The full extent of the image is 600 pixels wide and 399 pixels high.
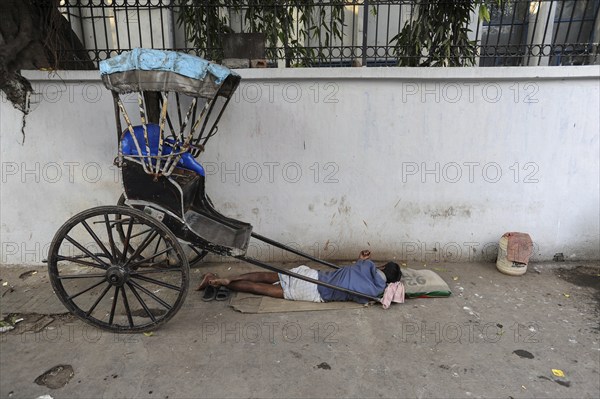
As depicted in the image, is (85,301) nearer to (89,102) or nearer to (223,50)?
(89,102)

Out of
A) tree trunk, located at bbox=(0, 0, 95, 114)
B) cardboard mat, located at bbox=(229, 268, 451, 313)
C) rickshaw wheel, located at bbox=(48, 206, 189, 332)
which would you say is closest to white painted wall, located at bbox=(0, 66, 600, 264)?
tree trunk, located at bbox=(0, 0, 95, 114)

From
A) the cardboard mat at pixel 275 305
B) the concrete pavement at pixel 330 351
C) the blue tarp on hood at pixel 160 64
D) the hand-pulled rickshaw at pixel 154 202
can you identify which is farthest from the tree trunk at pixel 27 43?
the cardboard mat at pixel 275 305

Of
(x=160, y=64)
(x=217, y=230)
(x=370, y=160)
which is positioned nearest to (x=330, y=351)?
(x=217, y=230)

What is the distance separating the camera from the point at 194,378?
2.40 meters

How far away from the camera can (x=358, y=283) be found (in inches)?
126

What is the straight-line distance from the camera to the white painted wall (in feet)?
11.9

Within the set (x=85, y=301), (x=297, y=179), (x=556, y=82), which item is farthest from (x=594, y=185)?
(x=85, y=301)

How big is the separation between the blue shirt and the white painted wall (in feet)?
2.62

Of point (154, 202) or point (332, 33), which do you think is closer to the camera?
point (154, 202)

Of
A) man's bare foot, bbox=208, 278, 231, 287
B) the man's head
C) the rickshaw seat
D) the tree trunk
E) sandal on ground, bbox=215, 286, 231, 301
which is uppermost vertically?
the tree trunk

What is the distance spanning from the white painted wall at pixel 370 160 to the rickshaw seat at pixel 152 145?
780 mm

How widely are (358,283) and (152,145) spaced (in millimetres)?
1905

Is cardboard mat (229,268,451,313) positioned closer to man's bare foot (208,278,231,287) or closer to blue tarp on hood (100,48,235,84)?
man's bare foot (208,278,231,287)

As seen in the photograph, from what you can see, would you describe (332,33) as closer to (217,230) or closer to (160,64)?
(160,64)
